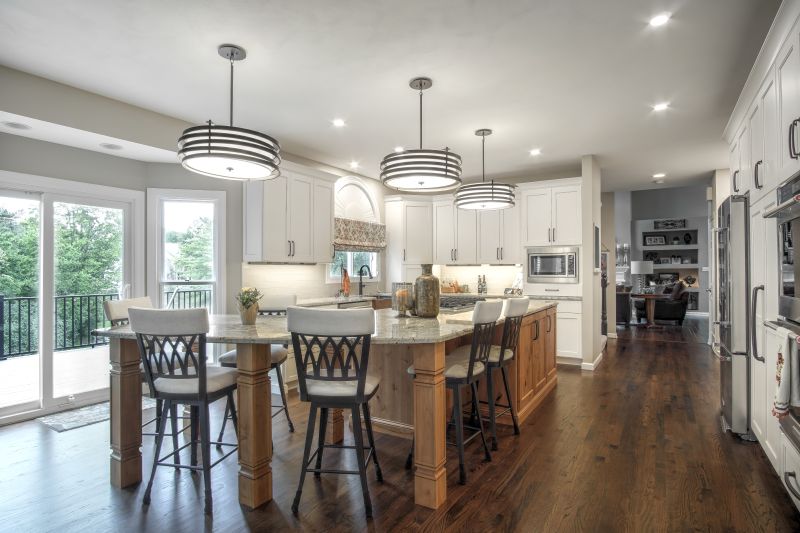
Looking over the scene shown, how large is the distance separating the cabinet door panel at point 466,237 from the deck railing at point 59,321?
13.0ft

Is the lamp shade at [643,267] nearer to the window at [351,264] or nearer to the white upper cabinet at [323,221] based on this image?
the window at [351,264]

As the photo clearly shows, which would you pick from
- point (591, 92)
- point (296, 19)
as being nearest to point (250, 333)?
point (296, 19)

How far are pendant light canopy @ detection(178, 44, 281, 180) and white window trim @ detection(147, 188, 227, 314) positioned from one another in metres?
2.27

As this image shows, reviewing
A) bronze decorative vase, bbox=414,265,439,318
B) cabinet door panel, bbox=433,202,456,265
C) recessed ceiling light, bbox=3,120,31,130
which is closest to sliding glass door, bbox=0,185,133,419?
recessed ceiling light, bbox=3,120,31,130

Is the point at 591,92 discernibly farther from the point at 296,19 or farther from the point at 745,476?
the point at 745,476

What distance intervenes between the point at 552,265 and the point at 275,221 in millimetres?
3688

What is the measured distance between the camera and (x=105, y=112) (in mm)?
3830

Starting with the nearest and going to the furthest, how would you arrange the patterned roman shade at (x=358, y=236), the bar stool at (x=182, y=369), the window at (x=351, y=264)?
the bar stool at (x=182, y=369) → the patterned roman shade at (x=358, y=236) → the window at (x=351, y=264)

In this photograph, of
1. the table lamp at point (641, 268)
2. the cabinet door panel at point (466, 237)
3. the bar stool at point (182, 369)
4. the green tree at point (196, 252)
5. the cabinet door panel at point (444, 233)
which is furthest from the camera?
the table lamp at point (641, 268)

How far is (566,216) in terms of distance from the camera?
6.12 m

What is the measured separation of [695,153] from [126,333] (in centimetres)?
641

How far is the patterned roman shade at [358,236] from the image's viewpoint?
6164mm

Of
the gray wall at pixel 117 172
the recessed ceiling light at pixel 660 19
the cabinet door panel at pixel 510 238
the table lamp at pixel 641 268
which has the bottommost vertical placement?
the table lamp at pixel 641 268

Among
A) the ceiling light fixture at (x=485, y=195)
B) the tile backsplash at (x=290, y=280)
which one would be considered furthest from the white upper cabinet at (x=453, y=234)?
the ceiling light fixture at (x=485, y=195)
